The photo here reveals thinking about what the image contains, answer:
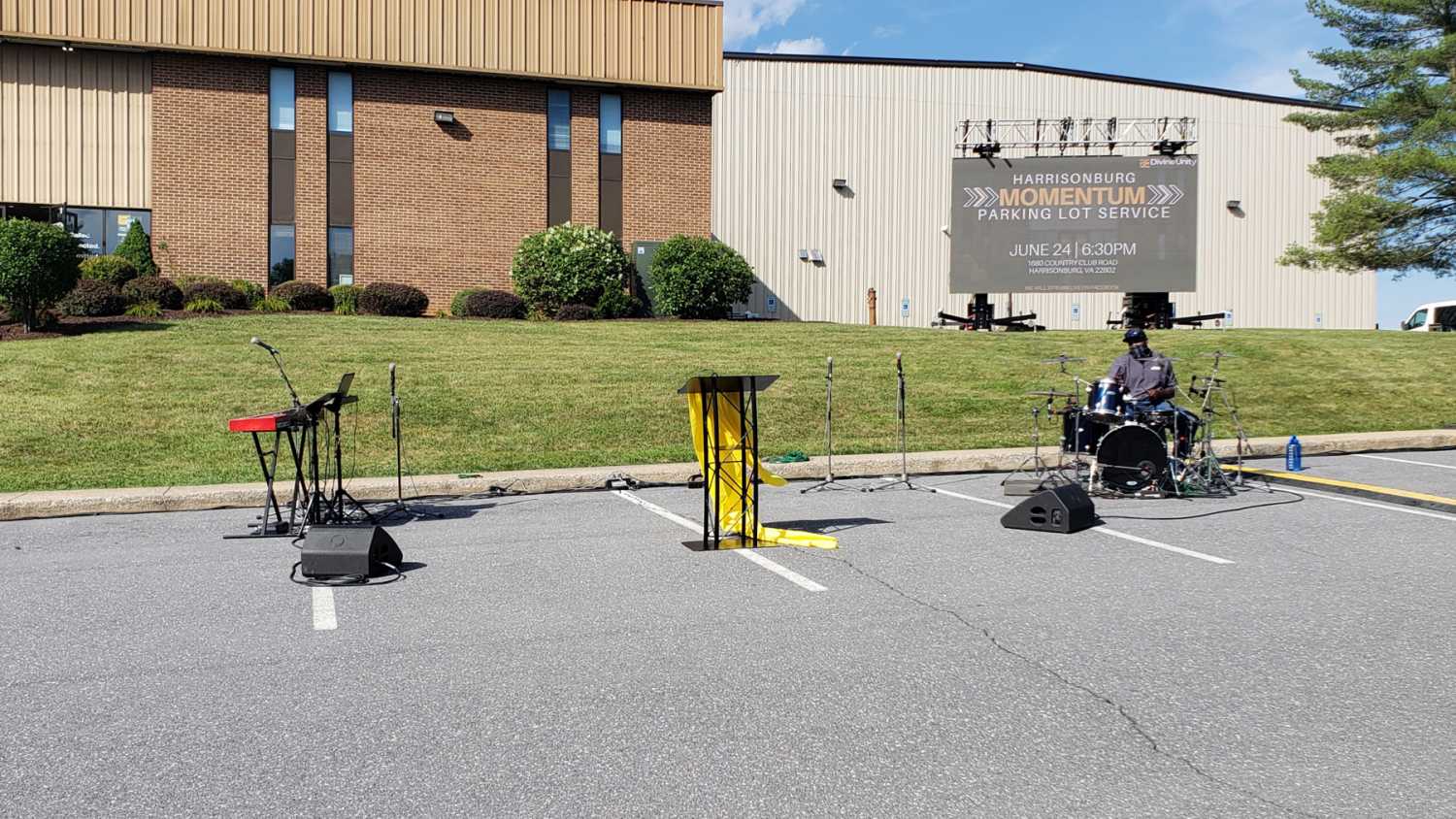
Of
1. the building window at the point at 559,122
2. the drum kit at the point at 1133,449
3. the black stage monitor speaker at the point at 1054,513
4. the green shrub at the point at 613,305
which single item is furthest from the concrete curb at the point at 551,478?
the building window at the point at 559,122

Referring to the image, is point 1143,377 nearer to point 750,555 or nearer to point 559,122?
point 750,555

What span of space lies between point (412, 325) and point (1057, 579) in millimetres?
19305

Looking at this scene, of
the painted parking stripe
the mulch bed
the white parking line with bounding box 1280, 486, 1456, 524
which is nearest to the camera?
the painted parking stripe

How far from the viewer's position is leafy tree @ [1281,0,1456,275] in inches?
1096

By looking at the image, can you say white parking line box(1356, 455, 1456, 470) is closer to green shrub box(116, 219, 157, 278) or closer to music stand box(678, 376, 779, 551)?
music stand box(678, 376, 779, 551)

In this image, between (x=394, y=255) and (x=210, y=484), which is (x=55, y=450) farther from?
(x=394, y=255)

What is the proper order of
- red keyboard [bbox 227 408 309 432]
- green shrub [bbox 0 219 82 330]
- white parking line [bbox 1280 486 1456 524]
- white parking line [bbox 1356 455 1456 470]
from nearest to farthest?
red keyboard [bbox 227 408 309 432], white parking line [bbox 1280 486 1456 524], white parking line [bbox 1356 455 1456 470], green shrub [bbox 0 219 82 330]

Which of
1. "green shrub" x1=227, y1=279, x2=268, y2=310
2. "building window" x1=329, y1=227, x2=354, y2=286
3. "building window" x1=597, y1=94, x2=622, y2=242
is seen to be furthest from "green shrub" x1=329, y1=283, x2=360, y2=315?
"building window" x1=597, y1=94, x2=622, y2=242

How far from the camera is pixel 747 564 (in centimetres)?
820

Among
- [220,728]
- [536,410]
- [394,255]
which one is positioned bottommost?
[220,728]

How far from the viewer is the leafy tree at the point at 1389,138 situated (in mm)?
27844

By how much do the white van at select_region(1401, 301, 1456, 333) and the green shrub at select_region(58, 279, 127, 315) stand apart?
39.5m

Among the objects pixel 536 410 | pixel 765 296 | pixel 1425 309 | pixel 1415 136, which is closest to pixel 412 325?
pixel 536 410

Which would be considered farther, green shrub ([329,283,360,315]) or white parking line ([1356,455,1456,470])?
green shrub ([329,283,360,315])
